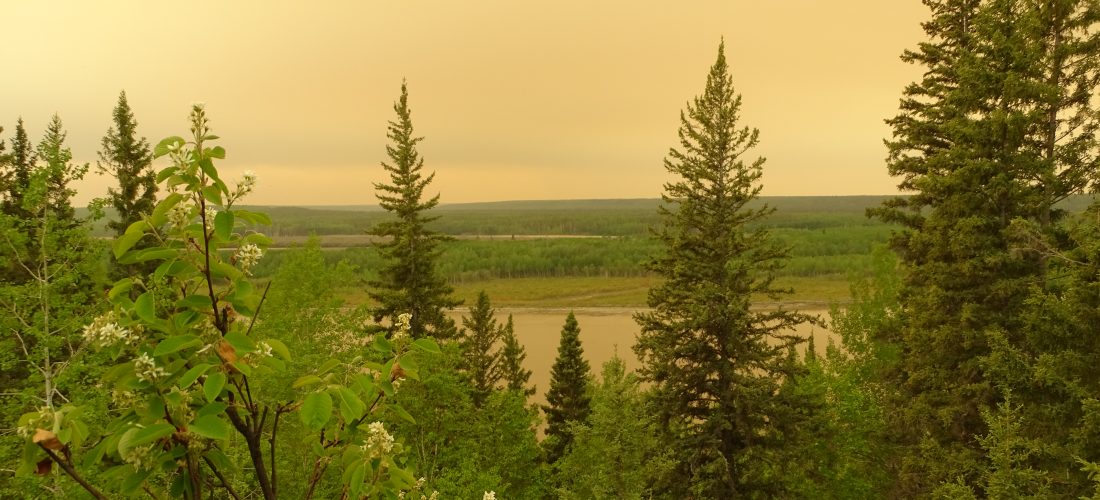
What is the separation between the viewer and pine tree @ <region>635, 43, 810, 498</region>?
14906mm

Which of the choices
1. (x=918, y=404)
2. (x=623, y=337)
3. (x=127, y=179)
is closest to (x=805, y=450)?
(x=918, y=404)

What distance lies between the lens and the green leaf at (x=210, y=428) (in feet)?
6.35

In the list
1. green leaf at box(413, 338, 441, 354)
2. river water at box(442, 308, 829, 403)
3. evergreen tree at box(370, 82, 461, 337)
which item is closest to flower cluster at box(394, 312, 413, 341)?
green leaf at box(413, 338, 441, 354)

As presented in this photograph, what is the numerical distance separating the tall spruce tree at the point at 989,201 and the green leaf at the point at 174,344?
14.4 meters

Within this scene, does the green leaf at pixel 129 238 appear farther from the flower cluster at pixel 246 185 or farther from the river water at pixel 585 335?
the river water at pixel 585 335

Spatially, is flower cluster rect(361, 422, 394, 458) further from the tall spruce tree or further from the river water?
the river water

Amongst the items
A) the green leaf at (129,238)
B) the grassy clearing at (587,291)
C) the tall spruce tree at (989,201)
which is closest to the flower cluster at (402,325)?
the green leaf at (129,238)

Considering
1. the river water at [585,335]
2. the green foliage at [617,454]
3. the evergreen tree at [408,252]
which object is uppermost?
the evergreen tree at [408,252]

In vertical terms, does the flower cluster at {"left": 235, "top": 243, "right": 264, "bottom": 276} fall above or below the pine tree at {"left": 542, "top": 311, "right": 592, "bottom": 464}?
above

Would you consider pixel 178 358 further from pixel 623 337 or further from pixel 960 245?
pixel 623 337

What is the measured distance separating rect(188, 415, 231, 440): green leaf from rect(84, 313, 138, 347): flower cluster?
42 cm

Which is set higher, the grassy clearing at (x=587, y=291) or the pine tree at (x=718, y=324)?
the pine tree at (x=718, y=324)

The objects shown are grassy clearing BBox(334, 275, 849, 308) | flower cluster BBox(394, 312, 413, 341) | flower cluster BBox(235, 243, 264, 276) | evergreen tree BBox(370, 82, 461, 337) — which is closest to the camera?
flower cluster BBox(235, 243, 264, 276)

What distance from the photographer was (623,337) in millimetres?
67188
